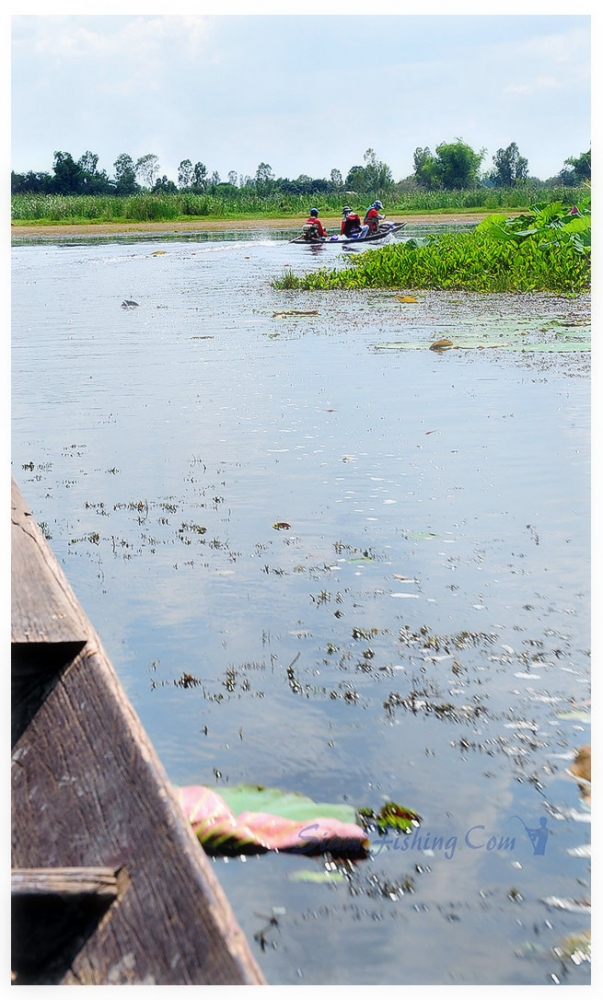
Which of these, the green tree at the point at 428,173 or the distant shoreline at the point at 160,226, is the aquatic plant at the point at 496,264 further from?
the distant shoreline at the point at 160,226

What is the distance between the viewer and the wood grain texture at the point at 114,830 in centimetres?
158

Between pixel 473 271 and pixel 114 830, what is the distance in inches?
586

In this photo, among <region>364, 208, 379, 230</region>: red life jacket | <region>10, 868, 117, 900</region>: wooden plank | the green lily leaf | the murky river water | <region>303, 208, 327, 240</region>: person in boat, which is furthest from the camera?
<region>303, 208, 327, 240</region>: person in boat

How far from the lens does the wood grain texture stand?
1.58 meters

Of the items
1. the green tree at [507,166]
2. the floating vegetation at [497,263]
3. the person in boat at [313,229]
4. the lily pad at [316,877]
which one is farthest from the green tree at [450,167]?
the lily pad at [316,877]

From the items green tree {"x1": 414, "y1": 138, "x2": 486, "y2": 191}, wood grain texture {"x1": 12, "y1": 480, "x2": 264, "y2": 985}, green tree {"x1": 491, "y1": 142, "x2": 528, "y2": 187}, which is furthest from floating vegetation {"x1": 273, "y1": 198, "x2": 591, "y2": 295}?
wood grain texture {"x1": 12, "y1": 480, "x2": 264, "y2": 985}

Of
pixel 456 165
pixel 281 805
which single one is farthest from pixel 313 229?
pixel 281 805

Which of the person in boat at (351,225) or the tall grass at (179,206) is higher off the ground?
the tall grass at (179,206)

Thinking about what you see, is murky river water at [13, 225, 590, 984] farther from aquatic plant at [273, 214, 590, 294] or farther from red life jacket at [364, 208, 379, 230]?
red life jacket at [364, 208, 379, 230]

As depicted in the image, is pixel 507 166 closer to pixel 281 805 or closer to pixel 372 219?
pixel 372 219

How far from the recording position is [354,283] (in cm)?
1672

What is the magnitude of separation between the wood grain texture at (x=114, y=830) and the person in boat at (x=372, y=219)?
23.9 metres

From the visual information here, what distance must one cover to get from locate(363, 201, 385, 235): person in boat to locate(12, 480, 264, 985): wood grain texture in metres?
23.9

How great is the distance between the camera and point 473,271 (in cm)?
1591
